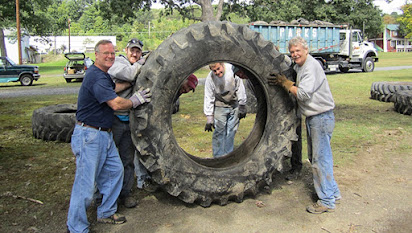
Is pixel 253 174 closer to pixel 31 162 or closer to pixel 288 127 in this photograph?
pixel 288 127

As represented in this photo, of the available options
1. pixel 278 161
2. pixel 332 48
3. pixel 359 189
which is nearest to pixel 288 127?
pixel 278 161

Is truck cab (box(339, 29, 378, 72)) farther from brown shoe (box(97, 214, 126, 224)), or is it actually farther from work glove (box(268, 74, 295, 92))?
brown shoe (box(97, 214, 126, 224))

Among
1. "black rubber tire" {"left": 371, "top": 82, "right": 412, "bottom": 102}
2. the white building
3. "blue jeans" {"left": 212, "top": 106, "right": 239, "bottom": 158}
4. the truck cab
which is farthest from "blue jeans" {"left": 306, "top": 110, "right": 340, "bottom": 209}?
the white building

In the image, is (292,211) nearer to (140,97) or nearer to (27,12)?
(140,97)

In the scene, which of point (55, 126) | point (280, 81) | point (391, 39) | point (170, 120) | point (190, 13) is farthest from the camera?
point (391, 39)

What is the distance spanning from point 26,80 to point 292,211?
20.8 meters

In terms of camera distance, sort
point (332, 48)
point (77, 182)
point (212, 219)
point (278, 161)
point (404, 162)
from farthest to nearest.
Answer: point (332, 48), point (404, 162), point (278, 161), point (212, 219), point (77, 182)

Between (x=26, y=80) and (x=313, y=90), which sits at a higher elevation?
(x=26, y=80)

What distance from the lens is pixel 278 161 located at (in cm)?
443

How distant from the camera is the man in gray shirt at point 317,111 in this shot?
4.04m

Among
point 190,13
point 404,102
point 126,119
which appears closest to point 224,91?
point 126,119

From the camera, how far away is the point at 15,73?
20.9m

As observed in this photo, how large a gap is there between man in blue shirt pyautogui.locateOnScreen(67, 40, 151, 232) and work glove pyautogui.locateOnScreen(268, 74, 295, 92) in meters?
1.52

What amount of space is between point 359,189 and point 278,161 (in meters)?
1.16
